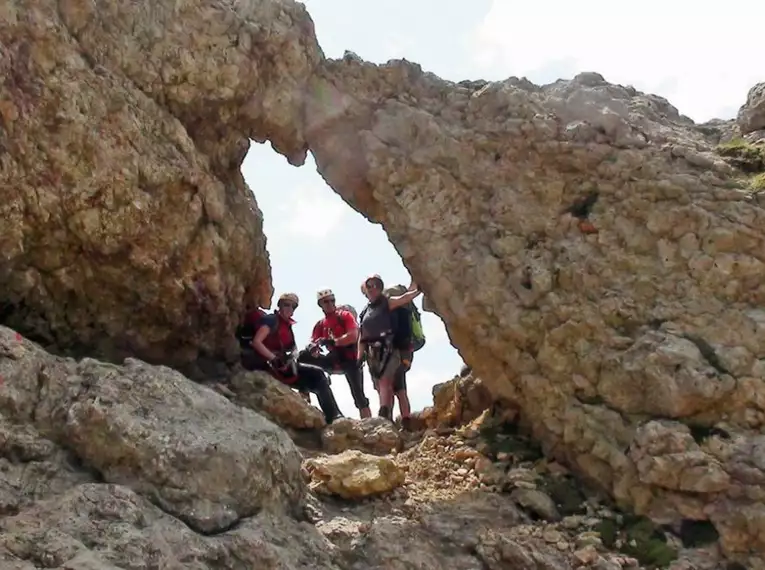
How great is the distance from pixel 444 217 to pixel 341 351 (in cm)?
328

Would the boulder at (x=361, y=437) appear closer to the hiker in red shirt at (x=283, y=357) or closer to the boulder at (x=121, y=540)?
the hiker in red shirt at (x=283, y=357)

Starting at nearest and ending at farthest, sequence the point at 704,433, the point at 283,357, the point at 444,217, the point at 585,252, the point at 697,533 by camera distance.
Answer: the point at 697,533 < the point at 704,433 < the point at 585,252 < the point at 444,217 < the point at 283,357

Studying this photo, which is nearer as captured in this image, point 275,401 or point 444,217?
point 275,401

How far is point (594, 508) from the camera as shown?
8.95 metres

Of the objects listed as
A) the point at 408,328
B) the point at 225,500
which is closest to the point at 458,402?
the point at 408,328

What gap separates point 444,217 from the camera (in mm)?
10828

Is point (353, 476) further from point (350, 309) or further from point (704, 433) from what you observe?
point (350, 309)

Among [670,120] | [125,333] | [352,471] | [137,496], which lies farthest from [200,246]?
[670,120]

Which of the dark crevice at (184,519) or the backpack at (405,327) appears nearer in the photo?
the dark crevice at (184,519)

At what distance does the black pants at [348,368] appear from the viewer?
12898 mm

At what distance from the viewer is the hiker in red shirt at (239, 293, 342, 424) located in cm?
1150

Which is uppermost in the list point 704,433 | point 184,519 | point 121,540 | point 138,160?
point 138,160

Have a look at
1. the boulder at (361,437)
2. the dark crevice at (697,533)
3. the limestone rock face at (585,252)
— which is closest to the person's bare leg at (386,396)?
the boulder at (361,437)

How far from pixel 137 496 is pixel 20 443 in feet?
3.70
